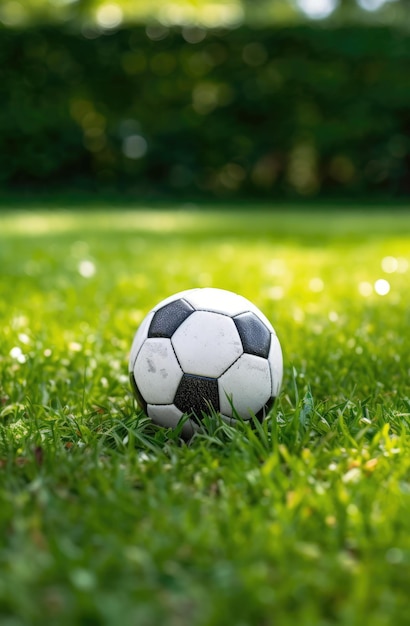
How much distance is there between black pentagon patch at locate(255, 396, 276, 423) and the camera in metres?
2.60

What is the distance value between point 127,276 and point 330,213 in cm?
827

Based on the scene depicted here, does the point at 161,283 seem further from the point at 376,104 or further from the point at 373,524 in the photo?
the point at 376,104

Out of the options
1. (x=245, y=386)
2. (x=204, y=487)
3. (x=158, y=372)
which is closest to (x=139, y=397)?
(x=158, y=372)

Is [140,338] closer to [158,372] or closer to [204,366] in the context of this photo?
[158,372]

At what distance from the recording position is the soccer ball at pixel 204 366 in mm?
2512

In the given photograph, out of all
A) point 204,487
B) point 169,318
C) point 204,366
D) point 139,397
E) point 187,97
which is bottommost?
point 204,487

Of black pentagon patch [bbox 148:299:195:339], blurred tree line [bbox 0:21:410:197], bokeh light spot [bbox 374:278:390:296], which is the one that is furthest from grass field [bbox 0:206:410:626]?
blurred tree line [bbox 0:21:410:197]

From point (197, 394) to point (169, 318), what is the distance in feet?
1.01

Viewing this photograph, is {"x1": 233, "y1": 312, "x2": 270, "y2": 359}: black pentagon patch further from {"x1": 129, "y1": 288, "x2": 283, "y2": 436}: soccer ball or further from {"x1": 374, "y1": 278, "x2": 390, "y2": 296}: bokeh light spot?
{"x1": 374, "y1": 278, "x2": 390, "y2": 296}: bokeh light spot

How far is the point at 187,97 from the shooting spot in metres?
15.8

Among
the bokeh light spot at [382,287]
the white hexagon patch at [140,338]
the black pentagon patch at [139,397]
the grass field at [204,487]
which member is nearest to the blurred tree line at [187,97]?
the bokeh light spot at [382,287]

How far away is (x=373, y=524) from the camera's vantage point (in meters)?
1.83

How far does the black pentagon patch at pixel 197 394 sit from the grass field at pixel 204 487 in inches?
3.3

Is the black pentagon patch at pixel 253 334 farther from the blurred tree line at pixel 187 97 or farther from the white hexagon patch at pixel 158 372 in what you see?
the blurred tree line at pixel 187 97
